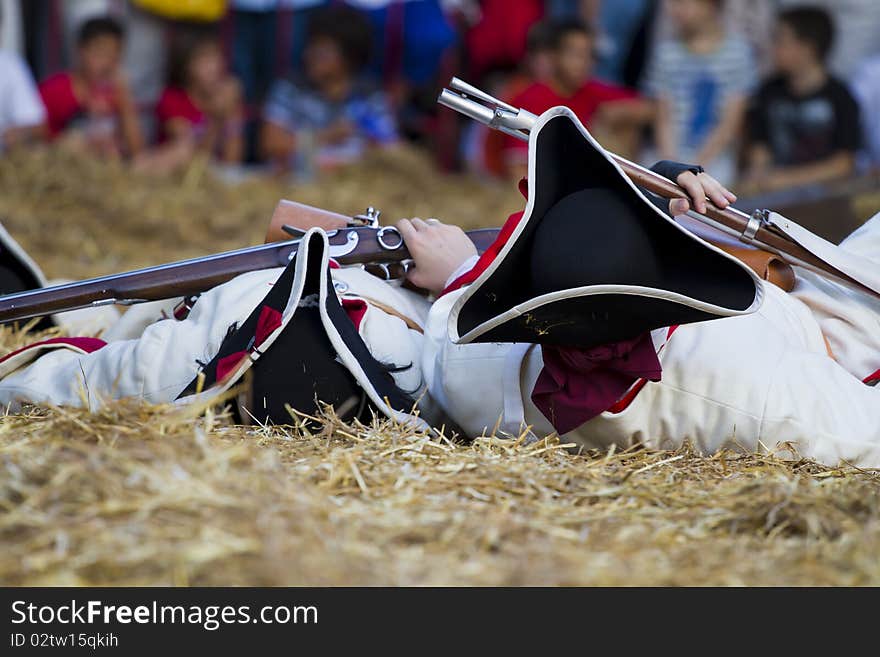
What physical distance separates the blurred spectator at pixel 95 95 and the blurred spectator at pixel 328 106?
1070 millimetres

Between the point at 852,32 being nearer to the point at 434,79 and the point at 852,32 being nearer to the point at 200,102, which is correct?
the point at 434,79

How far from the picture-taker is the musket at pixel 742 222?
104 inches

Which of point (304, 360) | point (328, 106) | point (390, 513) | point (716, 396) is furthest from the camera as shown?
point (328, 106)

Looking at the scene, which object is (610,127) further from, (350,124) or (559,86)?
(350,124)

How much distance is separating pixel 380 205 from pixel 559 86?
1.51m

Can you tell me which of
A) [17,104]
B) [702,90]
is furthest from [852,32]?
[17,104]

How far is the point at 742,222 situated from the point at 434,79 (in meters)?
6.37

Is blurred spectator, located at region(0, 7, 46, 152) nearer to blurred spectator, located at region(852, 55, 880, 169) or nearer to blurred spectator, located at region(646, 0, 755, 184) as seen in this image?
blurred spectator, located at region(646, 0, 755, 184)

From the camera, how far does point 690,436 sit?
2.50 meters

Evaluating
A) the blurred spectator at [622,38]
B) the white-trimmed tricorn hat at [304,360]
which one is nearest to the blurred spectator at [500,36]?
the blurred spectator at [622,38]

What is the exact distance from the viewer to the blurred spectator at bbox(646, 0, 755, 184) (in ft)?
24.6

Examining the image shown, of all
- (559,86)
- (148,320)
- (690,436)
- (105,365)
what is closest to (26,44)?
(559,86)

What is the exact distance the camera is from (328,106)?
326 inches
